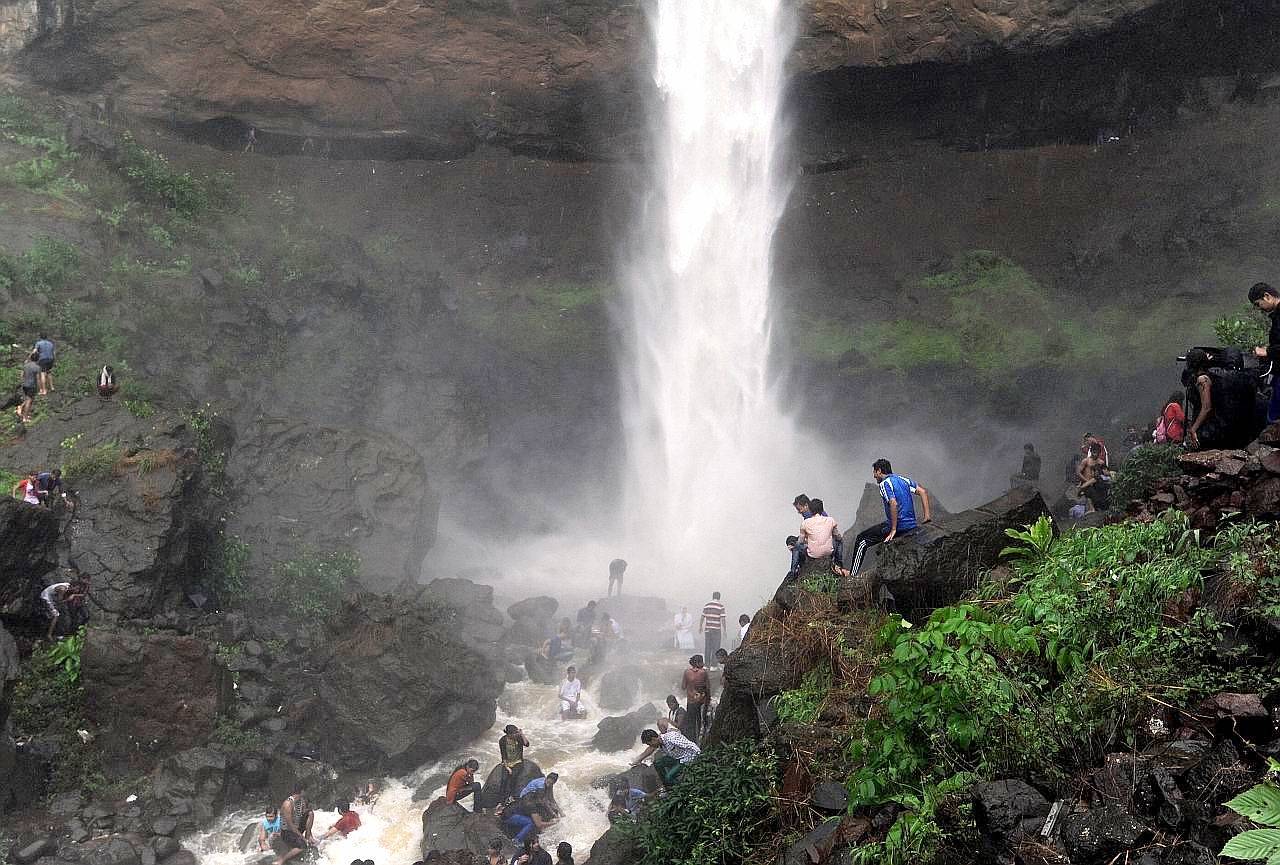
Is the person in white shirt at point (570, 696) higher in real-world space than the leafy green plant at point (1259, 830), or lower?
lower

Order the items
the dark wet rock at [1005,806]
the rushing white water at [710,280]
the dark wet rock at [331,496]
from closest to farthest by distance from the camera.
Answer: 1. the dark wet rock at [1005,806]
2. the dark wet rock at [331,496]
3. the rushing white water at [710,280]

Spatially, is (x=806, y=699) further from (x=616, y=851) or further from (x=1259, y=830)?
(x=1259, y=830)

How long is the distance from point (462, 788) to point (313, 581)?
573 centimetres

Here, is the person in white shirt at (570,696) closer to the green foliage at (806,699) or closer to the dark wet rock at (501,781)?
the dark wet rock at (501,781)

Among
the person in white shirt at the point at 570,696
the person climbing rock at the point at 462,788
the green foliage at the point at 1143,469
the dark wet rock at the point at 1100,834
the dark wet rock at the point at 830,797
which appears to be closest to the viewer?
the dark wet rock at the point at 1100,834

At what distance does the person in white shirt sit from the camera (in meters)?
12.4

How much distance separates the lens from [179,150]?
2262cm

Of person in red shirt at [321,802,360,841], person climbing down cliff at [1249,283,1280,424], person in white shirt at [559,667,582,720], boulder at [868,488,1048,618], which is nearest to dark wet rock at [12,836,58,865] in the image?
person in red shirt at [321,802,360,841]

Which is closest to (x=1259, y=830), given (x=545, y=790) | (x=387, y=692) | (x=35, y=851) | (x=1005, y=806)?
(x=1005, y=806)


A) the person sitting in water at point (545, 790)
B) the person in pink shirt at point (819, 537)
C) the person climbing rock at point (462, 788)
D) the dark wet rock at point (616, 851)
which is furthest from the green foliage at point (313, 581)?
the person in pink shirt at point (819, 537)

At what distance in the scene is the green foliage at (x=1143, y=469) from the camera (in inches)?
310

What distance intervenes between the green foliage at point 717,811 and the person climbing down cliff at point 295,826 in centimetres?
498

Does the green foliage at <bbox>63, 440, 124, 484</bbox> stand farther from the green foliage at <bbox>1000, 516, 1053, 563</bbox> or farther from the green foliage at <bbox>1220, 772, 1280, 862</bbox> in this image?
the green foliage at <bbox>1220, 772, 1280, 862</bbox>

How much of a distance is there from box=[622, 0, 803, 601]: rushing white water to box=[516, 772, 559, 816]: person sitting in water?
35.3ft
